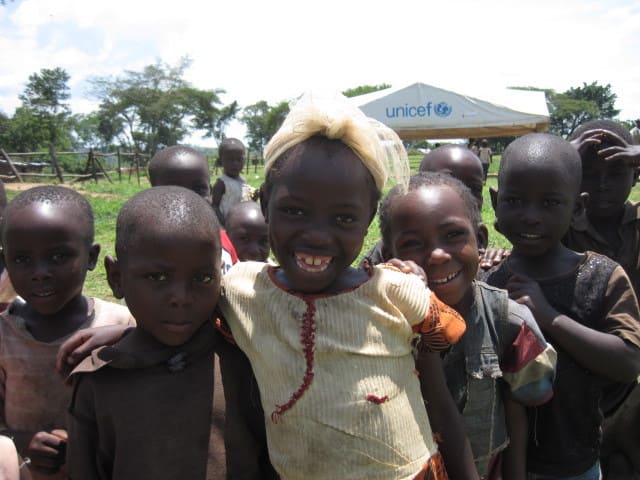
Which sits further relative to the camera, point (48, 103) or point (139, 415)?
point (48, 103)

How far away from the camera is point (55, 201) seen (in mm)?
1776

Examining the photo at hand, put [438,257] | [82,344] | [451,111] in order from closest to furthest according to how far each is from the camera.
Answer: [82,344]
[438,257]
[451,111]

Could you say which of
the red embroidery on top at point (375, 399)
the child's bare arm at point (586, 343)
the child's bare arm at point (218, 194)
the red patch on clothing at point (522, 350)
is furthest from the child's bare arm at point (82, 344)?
the child's bare arm at point (218, 194)

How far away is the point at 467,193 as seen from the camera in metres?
1.73

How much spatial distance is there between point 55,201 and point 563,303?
177cm

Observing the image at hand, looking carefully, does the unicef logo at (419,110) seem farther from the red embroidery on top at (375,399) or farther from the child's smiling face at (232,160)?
the red embroidery on top at (375,399)

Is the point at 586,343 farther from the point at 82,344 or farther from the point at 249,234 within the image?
the point at 249,234

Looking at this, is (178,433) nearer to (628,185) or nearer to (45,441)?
(45,441)

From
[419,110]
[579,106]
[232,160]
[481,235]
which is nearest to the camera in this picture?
[481,235]

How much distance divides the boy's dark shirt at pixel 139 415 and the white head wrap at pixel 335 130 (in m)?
0.59

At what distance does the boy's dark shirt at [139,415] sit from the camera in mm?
1314

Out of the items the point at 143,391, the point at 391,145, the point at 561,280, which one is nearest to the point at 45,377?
the point at 143,391

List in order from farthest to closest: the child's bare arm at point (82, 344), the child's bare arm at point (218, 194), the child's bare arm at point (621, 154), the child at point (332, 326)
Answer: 1. the child's bare arm at point (218, 194)
2. the child's bare arm at point (621, 154)
3. the child's bare arm at point (82, 344)
4. the child at point (332, 326)

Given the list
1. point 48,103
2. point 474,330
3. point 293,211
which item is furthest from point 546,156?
point 48,103
